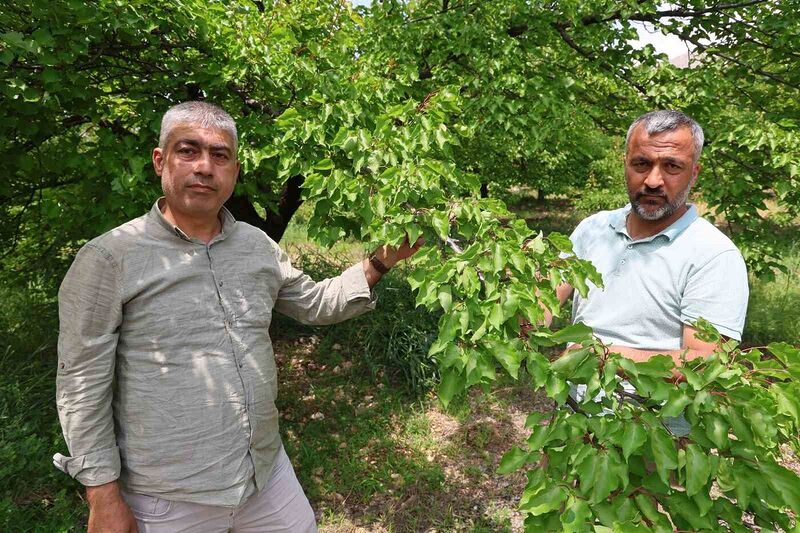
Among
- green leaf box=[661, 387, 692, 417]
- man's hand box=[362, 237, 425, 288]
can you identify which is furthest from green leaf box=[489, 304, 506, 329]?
man's hand box=[362, 237, 425, 288]

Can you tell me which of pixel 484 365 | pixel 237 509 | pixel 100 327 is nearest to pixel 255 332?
pixel 100 327

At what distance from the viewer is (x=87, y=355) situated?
156 cm

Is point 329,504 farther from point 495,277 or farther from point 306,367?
point 495,277

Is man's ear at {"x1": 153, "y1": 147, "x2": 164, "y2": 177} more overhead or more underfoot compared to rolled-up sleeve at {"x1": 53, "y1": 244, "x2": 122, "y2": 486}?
more overhead

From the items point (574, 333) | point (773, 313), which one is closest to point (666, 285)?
point (574, 333)

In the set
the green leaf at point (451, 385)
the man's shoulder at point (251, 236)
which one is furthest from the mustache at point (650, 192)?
the man's shoulder at point (251, 236)

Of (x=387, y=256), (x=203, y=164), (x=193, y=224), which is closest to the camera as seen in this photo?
(x=203, y=164)

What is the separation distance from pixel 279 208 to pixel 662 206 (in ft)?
13.1

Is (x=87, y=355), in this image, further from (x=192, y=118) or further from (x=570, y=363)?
(x=570, y=363)

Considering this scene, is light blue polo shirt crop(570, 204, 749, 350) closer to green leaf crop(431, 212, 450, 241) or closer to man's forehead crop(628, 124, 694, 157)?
man's forehead crop(628, 124, 694, 157)

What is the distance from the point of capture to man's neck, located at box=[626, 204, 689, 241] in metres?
2.05

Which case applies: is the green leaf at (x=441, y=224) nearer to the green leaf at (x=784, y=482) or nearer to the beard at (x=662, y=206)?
the beard at (x=662, y=206)

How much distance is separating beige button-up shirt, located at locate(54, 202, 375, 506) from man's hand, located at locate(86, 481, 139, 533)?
1.7 inches

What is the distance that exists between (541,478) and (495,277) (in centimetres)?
60
